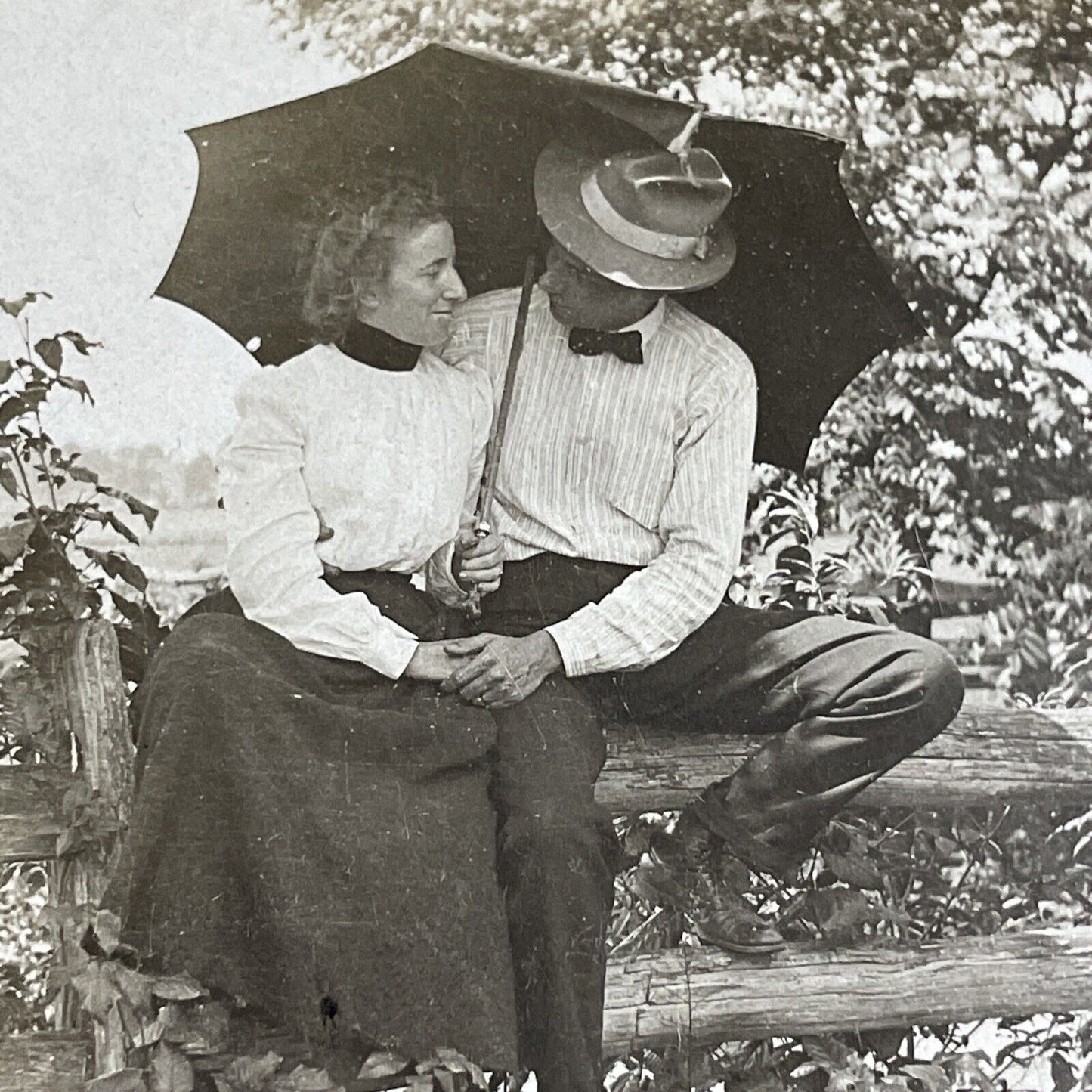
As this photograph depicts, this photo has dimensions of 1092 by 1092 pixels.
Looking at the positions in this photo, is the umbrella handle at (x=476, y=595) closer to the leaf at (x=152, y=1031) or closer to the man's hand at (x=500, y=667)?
the man's hand at (x=500, y=667)

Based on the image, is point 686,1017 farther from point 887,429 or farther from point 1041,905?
point 887,429

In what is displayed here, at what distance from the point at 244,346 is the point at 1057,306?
2009 millimetres

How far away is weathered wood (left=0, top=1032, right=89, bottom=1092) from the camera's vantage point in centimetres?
335

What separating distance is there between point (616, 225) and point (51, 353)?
1308 mm

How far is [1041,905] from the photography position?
3.84m

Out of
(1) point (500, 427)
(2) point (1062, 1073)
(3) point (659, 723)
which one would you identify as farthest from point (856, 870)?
(1) point (500, 427)

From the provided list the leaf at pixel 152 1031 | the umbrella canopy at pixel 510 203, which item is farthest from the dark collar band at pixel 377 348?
the leaf at pixel 152 1031

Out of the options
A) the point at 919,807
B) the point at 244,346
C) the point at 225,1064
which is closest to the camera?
the point at 225,1064

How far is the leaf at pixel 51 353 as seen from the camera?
355 centimetres

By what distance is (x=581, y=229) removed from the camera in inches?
143

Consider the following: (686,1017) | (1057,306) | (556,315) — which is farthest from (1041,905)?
(556,315)

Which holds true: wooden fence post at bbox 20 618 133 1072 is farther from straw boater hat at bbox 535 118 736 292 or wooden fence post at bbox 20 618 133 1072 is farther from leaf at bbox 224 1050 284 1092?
straw boater hat at bbox 535 118 736 292

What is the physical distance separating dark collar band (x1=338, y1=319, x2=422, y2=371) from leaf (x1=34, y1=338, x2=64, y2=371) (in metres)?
0.63

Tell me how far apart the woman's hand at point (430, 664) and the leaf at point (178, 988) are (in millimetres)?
778
